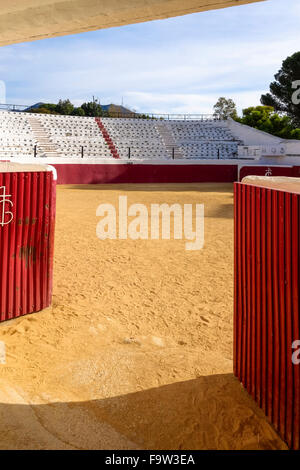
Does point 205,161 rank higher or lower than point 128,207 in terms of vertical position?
A: higher

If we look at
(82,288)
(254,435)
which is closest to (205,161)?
(82,288)

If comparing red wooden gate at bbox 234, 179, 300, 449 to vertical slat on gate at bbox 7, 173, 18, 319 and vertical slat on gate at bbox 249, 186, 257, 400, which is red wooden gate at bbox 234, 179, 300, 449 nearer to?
vertical slat on gate at bbox 249, 186, 257, 400

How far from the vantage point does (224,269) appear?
6.88m

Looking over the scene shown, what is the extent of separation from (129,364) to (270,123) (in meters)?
35.6

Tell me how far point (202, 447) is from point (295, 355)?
0.91 metres

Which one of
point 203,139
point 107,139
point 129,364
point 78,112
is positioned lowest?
point 129,364

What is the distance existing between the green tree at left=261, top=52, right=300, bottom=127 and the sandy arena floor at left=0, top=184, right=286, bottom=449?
44020 millimetres

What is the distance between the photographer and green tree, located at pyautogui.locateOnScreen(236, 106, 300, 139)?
3534 centimetres

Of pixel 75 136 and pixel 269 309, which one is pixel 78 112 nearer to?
pixel 75 136

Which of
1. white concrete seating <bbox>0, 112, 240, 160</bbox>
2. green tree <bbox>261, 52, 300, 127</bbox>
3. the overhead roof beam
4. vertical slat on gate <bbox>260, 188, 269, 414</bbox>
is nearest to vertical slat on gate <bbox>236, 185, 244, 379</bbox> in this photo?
vertical slat on gate <bbox>260, 188, 269, 414</bbox>

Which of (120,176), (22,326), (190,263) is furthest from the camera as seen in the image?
(120,176)

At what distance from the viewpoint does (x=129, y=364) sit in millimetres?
3945

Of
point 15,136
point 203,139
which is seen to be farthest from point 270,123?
point 15,136
